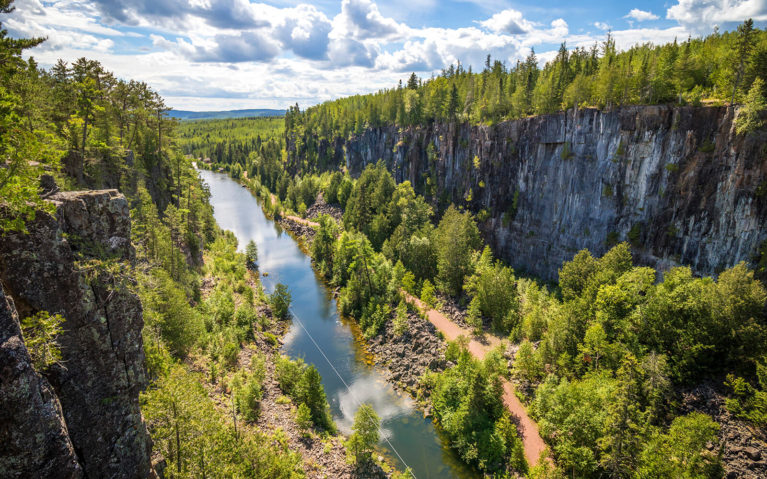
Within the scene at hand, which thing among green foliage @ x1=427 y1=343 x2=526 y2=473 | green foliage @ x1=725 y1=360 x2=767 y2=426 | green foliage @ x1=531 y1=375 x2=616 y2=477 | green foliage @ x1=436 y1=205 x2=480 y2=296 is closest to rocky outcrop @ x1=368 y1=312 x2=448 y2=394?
green foliage @ x1=427 y1=343 x2=526 y2=473

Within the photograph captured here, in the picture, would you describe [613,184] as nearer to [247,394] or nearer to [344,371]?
[344,371]

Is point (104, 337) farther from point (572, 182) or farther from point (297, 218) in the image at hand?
point (297, 218)

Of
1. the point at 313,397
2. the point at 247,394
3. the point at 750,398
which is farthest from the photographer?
the point at 313,397

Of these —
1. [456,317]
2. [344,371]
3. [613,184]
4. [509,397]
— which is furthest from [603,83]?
[344,371]

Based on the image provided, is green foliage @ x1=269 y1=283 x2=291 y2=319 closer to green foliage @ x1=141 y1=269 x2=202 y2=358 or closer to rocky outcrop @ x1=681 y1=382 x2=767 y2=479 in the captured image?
green foliage @ x1=141 y1=269 x2=202 y2=358

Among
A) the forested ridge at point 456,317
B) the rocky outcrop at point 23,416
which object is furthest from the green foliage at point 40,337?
the rocky outcrop at point 23,416
